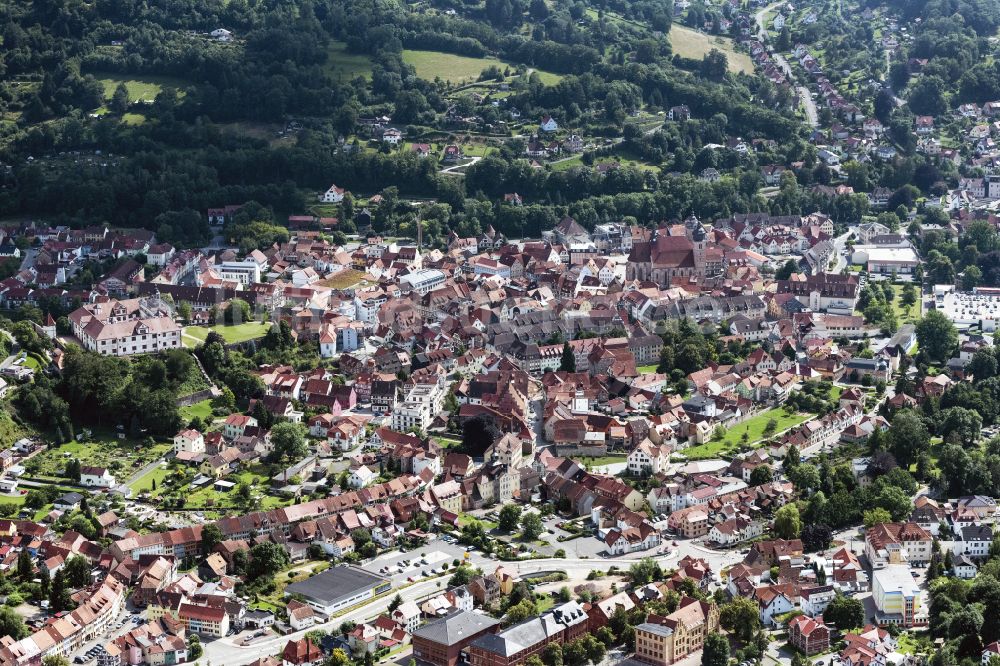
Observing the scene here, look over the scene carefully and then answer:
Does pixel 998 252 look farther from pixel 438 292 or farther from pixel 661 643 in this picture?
pixel 661 643

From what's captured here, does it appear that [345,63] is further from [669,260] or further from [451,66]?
[669,260]

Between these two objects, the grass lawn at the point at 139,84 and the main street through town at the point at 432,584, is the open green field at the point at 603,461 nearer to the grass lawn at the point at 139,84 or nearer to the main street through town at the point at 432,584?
the main street through town at the point at 432,584

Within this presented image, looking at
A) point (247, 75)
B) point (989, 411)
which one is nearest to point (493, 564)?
point (989, 411)

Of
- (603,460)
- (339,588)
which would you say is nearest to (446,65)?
(603,460)

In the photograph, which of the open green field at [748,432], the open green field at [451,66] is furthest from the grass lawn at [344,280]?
the open green field at [451,66]

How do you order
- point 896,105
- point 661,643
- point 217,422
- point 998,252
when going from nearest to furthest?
point 661,643, point 217,422, point 998,252, point 896,105

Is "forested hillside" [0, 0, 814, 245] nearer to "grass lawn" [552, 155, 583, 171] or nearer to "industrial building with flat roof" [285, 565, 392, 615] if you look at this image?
"grass lawn" [552, 155, 583, 171]

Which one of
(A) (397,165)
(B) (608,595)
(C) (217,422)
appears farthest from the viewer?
(A) (397,165)
